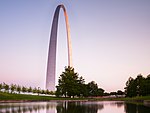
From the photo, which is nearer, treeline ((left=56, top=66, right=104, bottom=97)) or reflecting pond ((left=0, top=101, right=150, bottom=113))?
reflecting pond ((left=0, top=101, right=150, bottom=113))

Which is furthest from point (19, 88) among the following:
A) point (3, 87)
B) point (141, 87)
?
point (141, 87)

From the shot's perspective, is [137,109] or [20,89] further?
[20,89]

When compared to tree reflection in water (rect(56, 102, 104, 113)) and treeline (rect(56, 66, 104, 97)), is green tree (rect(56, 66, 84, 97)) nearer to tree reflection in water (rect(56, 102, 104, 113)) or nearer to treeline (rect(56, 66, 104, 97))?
treeline (rect(56, 66, 104, 97))

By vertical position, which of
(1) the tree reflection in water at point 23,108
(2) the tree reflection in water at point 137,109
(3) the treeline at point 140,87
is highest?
(3) the treeline at point 140,87

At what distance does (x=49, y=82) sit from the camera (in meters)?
53.3

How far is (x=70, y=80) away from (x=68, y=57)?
29.5 feet

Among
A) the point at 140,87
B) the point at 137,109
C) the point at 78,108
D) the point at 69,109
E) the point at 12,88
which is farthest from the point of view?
the point at 140,87

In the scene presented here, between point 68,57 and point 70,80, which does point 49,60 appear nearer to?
point 68,57

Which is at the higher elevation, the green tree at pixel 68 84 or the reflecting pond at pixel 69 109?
the green tree at pixel 68 84

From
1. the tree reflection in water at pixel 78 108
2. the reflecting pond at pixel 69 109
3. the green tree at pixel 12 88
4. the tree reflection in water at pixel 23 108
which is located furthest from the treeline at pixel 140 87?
the tree reflection in water at pixel 23 108

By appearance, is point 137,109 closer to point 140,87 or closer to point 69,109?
point 69,109

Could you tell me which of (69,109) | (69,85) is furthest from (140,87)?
(69,109)

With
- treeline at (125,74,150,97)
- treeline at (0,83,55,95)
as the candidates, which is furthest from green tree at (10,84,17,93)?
treeline at (125,74,150,97)

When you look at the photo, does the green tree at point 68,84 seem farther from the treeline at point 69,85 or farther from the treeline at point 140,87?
→ the treeline at point 140,87
